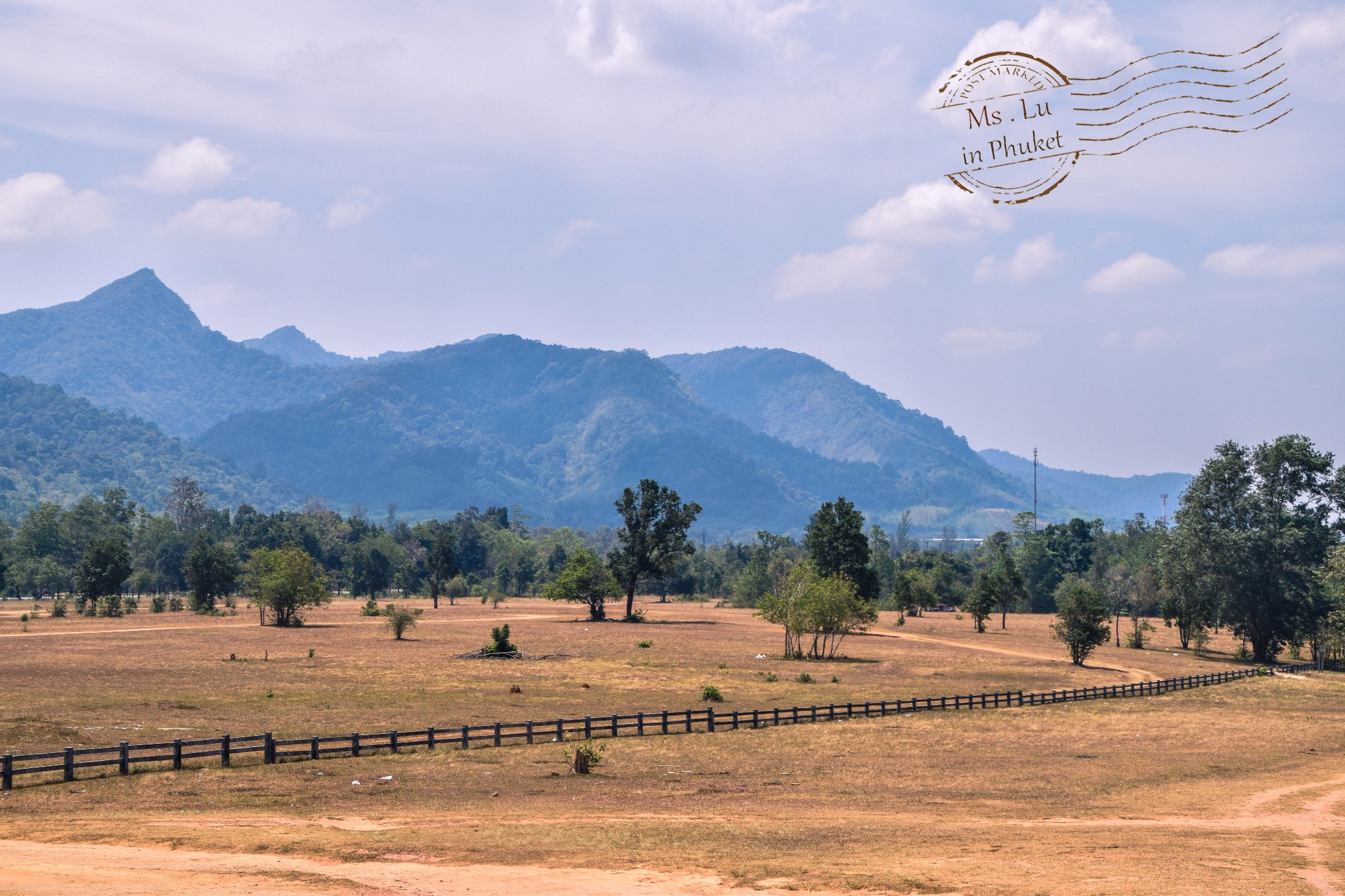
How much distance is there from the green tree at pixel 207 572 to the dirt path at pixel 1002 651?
78.2m

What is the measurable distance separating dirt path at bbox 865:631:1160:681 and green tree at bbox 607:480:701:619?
27.8 meters

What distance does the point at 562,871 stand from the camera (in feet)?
76.2

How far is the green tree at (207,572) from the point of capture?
131750mm

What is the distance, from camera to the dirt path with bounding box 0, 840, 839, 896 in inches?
821

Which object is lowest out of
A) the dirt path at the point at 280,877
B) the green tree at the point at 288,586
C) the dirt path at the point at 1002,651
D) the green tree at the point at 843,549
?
the dirt path at the point at 1002,651

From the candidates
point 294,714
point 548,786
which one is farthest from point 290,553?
point 548,786

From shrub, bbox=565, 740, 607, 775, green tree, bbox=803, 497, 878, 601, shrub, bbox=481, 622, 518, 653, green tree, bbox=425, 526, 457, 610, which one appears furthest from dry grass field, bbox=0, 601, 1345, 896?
green tree, bbox=425, 526, 457, 610

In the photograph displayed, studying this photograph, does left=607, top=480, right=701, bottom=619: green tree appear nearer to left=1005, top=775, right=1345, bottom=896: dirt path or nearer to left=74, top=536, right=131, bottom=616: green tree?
left=74, top=536, right=131, bottom=616: green tree

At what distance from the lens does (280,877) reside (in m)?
21.9

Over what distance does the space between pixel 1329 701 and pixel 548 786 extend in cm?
5127

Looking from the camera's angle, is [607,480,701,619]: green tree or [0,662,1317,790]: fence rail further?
[607,480,701,619]: green tree

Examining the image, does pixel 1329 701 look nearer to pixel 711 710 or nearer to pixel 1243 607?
pixel 1243 607

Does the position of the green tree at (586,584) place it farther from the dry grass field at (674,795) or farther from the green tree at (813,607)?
the dry grass field at (674,795)

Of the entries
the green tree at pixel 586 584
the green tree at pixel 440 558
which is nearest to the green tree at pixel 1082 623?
the green tree at pixel 586 584
